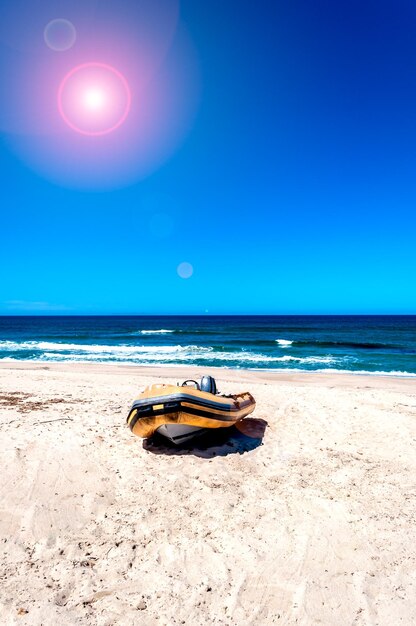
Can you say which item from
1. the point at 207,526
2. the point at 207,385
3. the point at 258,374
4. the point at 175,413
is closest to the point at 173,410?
the point at 175,413

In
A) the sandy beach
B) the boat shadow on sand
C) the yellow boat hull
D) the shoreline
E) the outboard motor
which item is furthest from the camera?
the shoreline

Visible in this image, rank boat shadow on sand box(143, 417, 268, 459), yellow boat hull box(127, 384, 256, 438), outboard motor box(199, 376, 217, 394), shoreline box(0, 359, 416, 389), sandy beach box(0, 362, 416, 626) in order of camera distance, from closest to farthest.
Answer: sandy beach box(0, 362, 416, 626) → yellow boat hull box(127, 384, 256, 438) → boat shadow on sand box(143, 417, 268, 459) → outboard motor box(199, 376, 217, 394) → shoreline box(0, 359, 416, 389)

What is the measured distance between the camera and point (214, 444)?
21.8ft

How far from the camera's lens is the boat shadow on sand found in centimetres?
628

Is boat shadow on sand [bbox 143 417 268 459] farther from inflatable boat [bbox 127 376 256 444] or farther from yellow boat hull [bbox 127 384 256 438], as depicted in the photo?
yellow boat hull [bbox 127 384 256 438]

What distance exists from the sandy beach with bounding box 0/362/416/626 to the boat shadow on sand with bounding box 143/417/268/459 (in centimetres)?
4

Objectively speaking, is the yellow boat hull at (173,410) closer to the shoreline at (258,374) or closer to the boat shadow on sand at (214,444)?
the boat shadow on sand at (214,444)

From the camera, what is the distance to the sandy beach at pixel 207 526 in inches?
119

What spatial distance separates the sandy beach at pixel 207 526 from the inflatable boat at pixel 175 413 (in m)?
0.41

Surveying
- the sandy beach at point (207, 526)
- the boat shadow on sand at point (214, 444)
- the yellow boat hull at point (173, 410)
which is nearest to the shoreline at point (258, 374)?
the sandy beach at point (207, 526)

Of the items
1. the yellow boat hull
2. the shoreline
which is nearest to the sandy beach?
the yellow boat hull

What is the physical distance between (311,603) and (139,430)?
3958mm

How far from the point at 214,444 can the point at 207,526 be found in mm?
2516

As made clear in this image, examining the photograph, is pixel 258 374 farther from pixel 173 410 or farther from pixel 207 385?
pixel 173 410
